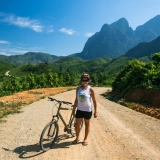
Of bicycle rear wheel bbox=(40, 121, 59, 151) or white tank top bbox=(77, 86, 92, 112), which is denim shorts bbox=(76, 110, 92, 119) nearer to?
white tank top bbox=(77, 86, 92, 112)

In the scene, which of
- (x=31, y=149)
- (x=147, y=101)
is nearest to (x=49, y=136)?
(x=31, y=149)

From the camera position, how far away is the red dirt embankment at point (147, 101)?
14797 millimetres

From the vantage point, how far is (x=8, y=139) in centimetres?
855

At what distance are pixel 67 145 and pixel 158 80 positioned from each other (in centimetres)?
1515

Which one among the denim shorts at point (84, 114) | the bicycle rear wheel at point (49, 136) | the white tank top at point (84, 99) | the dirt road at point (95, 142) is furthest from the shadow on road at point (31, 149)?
the white tank top at point (84, 99)

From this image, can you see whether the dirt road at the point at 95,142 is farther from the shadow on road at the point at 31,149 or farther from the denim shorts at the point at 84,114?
the denim shorts at the point at 84,114

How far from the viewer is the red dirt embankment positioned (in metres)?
14.8

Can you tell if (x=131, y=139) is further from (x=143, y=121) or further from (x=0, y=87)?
(x=0, y=87)

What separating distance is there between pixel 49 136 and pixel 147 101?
13.1 metres

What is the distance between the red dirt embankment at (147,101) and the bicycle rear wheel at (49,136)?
26.8ft

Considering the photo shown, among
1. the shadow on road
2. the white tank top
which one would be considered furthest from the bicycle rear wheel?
the white tank top

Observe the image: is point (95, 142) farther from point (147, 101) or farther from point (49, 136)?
point (147, 101)

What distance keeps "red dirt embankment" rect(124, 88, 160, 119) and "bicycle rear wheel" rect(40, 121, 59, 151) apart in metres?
8.17

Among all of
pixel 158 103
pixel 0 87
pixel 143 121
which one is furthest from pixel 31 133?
pixel 0 87
